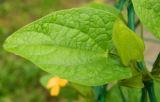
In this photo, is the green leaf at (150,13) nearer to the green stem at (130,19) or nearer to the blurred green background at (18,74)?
the green stem at (130,19)

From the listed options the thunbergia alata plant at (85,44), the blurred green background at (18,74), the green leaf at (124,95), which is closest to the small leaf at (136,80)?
the thunbergia alata plant at (85,44)

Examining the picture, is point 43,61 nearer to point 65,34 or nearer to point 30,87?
point 65,34

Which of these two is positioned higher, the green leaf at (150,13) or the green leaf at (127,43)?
the green leaf at (150,13)

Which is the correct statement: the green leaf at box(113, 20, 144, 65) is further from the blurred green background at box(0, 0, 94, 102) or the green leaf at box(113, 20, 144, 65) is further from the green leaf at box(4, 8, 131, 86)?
the blurred green background at box(0, 0, 94, 102)

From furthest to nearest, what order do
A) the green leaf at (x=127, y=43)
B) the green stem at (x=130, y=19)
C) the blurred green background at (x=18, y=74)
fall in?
the blurred green background at (x=18, y=74)
the green stem at (x=130, y=19)
the green leaf at (x=127, y=43)

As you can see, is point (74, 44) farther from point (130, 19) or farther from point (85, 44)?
point (130, 19)

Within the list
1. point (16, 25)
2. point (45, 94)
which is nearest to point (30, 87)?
point (45, 94)

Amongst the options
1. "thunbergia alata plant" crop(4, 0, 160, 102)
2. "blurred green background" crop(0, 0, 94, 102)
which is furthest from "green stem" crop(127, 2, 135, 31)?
"blurred green background" crop(0, 0, 94, 102)

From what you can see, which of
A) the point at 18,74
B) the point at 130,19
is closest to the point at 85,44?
the point at 130,19
